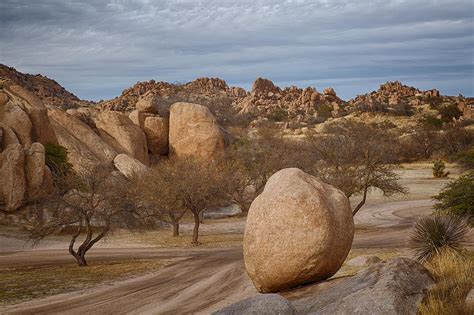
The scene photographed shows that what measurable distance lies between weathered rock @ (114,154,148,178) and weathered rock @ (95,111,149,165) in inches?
145

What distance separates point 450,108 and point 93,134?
246 feet

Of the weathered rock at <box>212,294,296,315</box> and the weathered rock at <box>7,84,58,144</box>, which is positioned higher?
the weathered rock at <box>7,84,58,144</box>

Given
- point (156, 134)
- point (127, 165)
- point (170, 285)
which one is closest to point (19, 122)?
point (127, 165)

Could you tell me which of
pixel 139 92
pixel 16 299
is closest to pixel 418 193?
pixel 16 299

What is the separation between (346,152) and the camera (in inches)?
1697

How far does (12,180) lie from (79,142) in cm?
1148

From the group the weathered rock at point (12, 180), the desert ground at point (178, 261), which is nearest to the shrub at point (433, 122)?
the desert ground at point (178, 261)

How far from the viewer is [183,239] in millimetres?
36000

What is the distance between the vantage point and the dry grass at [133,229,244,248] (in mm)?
34250

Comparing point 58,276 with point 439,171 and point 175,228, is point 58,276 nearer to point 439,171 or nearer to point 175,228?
point 175,228

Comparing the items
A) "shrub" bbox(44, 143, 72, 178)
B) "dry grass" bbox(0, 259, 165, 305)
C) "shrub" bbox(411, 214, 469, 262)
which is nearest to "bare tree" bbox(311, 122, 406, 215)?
"dry grass" bbox(0, 259, 165, 305)

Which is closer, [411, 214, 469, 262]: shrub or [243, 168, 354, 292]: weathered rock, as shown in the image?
[243, 168, 354, 292]: weathered rock

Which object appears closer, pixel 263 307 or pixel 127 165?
pixel 263 307

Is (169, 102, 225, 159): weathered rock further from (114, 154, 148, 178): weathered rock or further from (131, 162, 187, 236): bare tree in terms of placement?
(131, 162, 187, 236): bare tree
